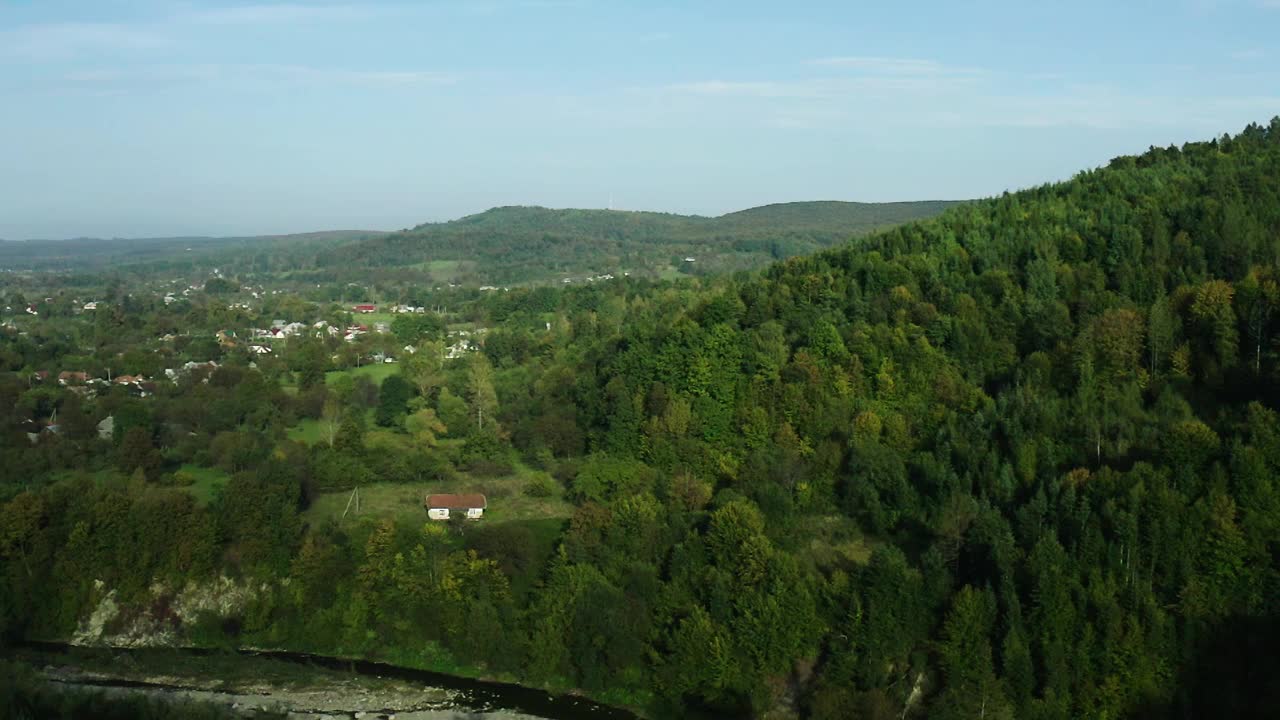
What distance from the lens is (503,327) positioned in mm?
78812

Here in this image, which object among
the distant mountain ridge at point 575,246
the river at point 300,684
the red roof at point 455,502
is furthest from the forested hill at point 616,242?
the river at point 300,684

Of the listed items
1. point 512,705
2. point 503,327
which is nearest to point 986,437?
point 512,705

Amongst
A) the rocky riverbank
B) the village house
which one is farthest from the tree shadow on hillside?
the village house

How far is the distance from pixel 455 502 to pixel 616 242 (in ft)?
373

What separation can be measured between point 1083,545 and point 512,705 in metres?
13.5

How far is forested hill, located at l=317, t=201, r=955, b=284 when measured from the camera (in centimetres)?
11838

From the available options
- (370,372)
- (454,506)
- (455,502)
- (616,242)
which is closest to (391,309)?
(370,372)

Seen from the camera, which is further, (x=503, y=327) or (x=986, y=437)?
(x=503, y=327)

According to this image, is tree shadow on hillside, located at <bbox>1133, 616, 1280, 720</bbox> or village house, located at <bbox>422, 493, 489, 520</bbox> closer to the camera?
tree shadow on hillside, located at <bbox>1133, 616, 1280, 720</bbox>

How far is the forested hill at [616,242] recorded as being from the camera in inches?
4660

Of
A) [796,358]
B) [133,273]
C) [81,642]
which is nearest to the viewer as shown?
[81,642]

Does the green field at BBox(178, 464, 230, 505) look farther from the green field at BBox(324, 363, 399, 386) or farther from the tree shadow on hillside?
the tree shadow on hillside

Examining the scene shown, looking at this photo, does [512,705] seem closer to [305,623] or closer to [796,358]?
[305,623]

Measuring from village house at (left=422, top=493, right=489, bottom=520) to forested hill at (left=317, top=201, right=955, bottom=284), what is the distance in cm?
6797
